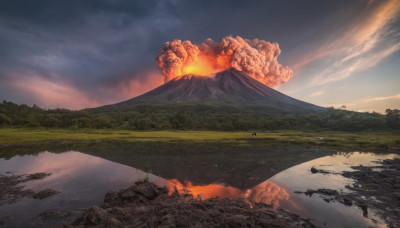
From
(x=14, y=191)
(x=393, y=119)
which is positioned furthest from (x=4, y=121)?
(x=393, y=119)

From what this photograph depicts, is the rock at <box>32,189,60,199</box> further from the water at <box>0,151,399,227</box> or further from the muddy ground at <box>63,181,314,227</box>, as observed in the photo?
the muddy ground at <box>63,181,314,227</box>

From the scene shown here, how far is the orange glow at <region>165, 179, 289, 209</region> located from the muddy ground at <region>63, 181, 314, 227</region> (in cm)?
135

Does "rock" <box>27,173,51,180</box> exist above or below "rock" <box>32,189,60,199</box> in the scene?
below

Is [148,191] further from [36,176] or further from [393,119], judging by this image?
[393,119]

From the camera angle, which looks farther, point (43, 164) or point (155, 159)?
point (155, 159)

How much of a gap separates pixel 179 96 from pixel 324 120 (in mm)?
129719

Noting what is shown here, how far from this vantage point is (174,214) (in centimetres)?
736

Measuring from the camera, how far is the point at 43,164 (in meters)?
19.0

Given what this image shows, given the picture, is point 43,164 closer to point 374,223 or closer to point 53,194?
point 53,194

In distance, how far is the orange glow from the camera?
10.5 metres

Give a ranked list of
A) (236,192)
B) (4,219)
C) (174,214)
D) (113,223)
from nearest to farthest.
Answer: (113,223) → (174,214) → (4,219) → (236,192)

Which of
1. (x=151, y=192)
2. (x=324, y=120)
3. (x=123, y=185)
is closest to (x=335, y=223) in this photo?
(x=151, y=192)

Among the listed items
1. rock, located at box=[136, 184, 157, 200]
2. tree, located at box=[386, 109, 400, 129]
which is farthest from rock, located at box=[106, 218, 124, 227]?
tree, located at box=[386, 109, 400, 129]

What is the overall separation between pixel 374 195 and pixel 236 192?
7.56m
